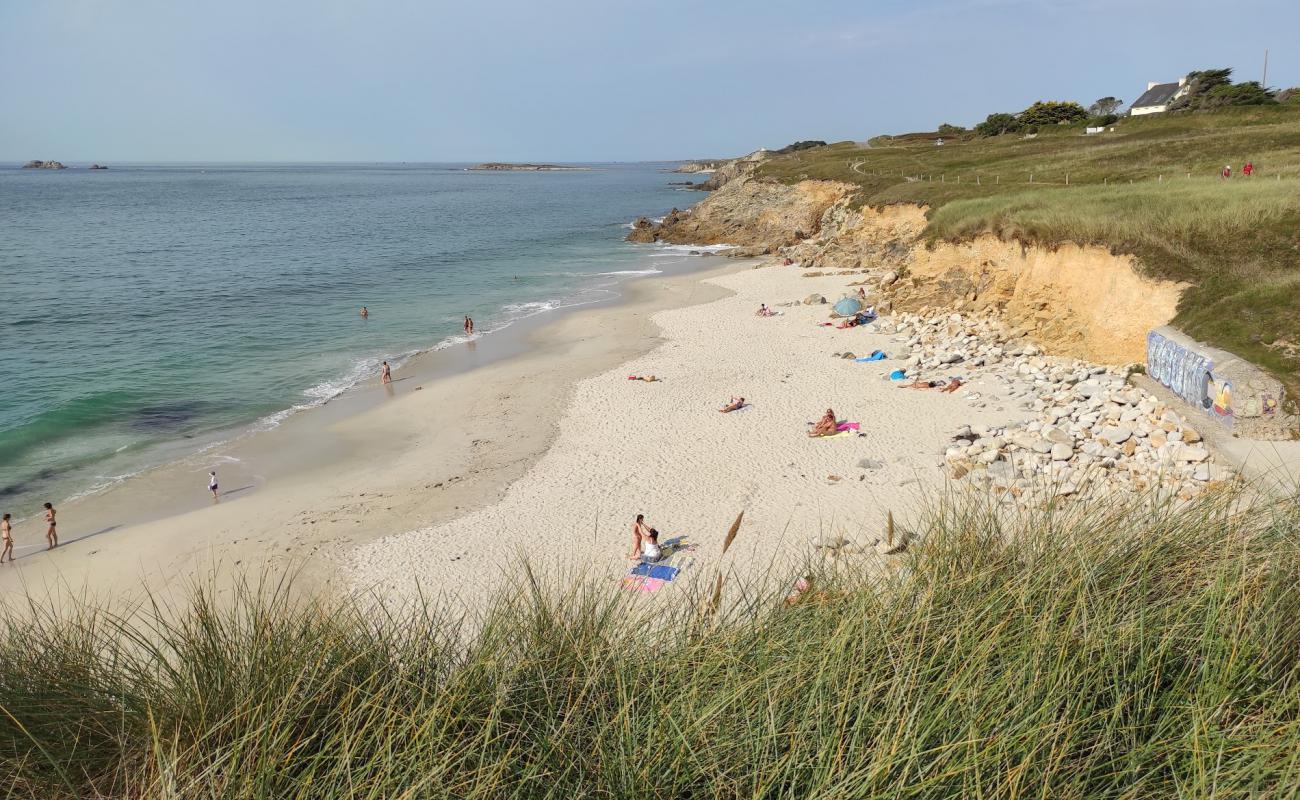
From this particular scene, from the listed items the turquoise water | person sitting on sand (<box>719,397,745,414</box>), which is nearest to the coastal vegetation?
person sitting on sand (<box>719,397,745,414</box>)

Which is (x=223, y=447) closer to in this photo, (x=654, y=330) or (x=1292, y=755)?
(x=654, y=330)

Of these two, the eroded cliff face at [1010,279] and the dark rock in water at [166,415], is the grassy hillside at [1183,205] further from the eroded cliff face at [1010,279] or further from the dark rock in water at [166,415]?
the dark rock in water at [166,415]

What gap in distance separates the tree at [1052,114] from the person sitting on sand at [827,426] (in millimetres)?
62201

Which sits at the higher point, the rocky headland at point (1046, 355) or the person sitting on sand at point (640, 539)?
the rocky headland at point (1046, 355)

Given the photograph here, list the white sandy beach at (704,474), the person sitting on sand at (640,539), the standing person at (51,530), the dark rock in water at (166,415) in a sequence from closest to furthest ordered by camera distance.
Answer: the person sitting on sand at (640,539), the white sandy beach at (704,474), the standing person at (51,530), the dark rock in water at (166,415)

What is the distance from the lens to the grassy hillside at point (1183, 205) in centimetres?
1666

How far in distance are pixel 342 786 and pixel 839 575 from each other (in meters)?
3.64

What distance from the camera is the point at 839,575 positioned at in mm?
5832

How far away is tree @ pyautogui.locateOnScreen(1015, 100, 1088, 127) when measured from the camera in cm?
6875

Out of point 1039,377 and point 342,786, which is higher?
point 342,786

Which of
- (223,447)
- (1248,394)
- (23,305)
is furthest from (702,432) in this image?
(23,305)

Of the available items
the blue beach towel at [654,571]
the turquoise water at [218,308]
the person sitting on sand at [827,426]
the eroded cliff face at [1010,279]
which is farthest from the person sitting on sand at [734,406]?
the turquoise water at [218,308]

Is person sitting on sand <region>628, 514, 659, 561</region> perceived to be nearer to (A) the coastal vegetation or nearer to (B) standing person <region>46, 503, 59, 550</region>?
(A) the coastal vegetation

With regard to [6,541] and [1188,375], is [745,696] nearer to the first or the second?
[1188,375]
